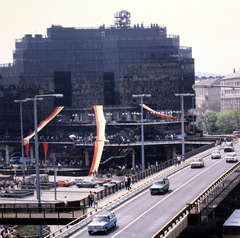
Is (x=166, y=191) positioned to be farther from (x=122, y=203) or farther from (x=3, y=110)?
(x=3, y=110)

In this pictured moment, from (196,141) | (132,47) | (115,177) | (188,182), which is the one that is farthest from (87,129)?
(188,182)

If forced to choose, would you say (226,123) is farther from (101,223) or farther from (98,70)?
(101,223)

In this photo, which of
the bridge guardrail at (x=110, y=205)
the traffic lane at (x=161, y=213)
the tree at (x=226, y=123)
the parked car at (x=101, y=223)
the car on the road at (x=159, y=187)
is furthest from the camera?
the tree at (x=226, y=123)

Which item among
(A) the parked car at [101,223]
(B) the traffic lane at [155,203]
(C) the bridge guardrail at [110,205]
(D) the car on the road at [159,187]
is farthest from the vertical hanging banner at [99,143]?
(A) the parked car at [101,223]

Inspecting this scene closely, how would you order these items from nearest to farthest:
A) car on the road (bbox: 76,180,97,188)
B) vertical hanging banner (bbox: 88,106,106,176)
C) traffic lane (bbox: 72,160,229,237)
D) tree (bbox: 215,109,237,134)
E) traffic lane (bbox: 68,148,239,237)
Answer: traffic lane (bbox: 72,160,229,237), traffic lane (bbox: 68,148,239,237), car on the road (bbox: 76,180,97,188), vertical hanging banner (bbox: 88,106,106,176), tree (bbox: 215,109,237,134)

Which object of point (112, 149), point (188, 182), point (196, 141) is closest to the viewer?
point (188, 182)

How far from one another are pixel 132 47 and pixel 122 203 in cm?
10004

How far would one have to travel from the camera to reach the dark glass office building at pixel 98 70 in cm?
14288

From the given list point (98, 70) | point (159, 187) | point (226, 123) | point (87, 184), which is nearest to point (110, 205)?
point (159, 187)

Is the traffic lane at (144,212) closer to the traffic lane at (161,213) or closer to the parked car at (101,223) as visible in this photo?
the traffic lane at (161,213)

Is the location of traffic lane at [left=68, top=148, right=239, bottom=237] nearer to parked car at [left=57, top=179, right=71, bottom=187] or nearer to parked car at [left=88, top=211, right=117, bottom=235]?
parked car at [left=88, top=211, right=117, bottom=235]

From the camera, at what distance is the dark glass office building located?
142875 mm

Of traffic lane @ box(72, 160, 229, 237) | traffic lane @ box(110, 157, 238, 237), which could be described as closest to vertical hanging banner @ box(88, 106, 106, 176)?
traffic lane @ box(72, 160, 229, 237)

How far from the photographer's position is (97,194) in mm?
47062
